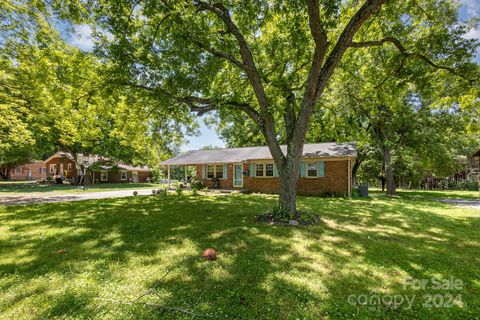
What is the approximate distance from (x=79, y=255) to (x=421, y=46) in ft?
36.8

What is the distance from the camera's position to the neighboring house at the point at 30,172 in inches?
1682

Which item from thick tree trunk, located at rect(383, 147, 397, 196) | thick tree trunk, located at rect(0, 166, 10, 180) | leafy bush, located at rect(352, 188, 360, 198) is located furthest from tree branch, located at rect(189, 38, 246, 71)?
thick tree trunk, located at rect(0, 166, 10, 180)

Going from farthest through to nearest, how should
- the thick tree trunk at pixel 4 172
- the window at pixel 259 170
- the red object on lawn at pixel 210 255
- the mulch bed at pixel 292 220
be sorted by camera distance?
the thick tree trunk at pixel 4 172, the window at pixel 259 170, the mulch bed at pixel 292 220, the red object on lawn at pixel 210 255

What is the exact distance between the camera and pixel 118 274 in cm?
Answer: 377

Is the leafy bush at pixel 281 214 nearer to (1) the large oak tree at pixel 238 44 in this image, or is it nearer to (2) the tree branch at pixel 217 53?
(1) the large oak tree at pixel 238 44

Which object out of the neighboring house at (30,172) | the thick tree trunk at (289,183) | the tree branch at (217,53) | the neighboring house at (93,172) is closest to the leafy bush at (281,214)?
the thick tree trunk at (289,183)

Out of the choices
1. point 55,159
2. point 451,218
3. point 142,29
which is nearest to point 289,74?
point 142,29

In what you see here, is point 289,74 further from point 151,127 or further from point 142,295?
point 142,295

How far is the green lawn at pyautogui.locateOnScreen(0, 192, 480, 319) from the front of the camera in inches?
115

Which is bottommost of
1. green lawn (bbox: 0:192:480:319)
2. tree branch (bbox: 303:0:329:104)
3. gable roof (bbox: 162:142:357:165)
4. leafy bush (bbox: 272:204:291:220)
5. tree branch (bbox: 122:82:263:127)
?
green lawn (bbox: 0:192:480:319)

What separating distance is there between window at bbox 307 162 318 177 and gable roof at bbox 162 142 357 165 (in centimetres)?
74

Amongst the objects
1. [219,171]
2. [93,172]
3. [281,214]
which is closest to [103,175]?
[93,172]

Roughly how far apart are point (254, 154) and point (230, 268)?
14808 mm

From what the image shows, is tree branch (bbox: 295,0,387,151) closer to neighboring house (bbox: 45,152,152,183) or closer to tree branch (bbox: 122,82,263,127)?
tree branch (bbox: 122,82,263,127)
